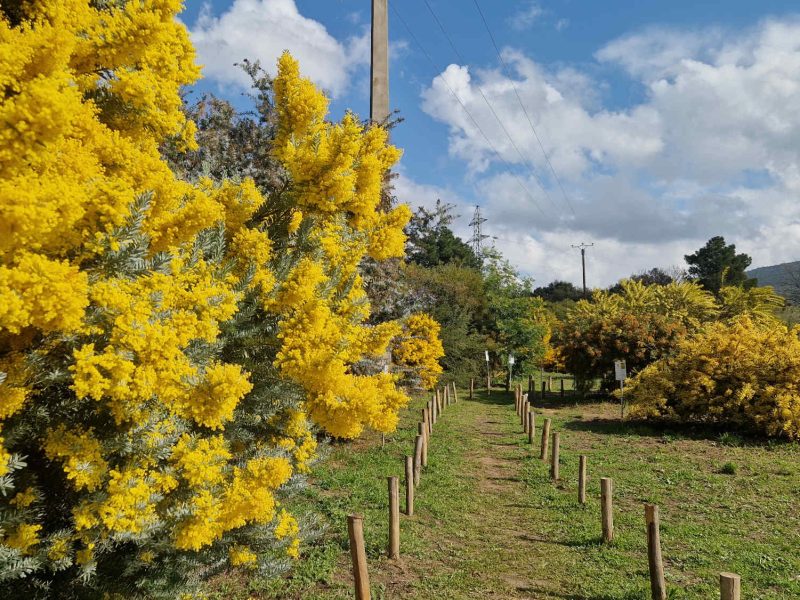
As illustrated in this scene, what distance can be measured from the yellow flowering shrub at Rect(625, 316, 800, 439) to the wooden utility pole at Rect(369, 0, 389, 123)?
36.3 feet

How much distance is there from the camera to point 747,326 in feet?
52.9

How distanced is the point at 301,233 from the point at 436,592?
422 cm

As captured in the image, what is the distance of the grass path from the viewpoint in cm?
597

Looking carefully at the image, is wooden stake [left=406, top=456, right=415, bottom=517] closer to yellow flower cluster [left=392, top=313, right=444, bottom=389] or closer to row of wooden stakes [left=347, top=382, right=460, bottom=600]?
row of wooden stakes [left=347, top=382, right=460, bottom=600]

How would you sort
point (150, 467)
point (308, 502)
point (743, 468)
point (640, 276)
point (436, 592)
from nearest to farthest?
point (150, 467) < point (436, 592) < point (308, 502) < point (743, 468) < point (640, 276)

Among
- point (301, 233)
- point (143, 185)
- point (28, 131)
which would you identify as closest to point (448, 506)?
point (301, 233)

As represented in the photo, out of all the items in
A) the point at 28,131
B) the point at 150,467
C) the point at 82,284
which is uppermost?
the point at 28,131

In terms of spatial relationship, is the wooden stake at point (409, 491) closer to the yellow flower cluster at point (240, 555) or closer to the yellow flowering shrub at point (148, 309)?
the yellow flowering shrub at point (148, 309)

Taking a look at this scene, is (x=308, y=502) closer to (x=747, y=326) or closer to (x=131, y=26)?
(x=131, y=26)

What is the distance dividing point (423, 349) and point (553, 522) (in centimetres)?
1447

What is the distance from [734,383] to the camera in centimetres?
1455

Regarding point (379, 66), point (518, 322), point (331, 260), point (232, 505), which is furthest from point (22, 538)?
point (518, 322)

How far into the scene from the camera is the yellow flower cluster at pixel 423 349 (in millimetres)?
21781

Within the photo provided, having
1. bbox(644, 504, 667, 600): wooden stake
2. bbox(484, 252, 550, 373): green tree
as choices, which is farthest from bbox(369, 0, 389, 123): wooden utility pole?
bbox(484, 252, 550, 373): green tree
